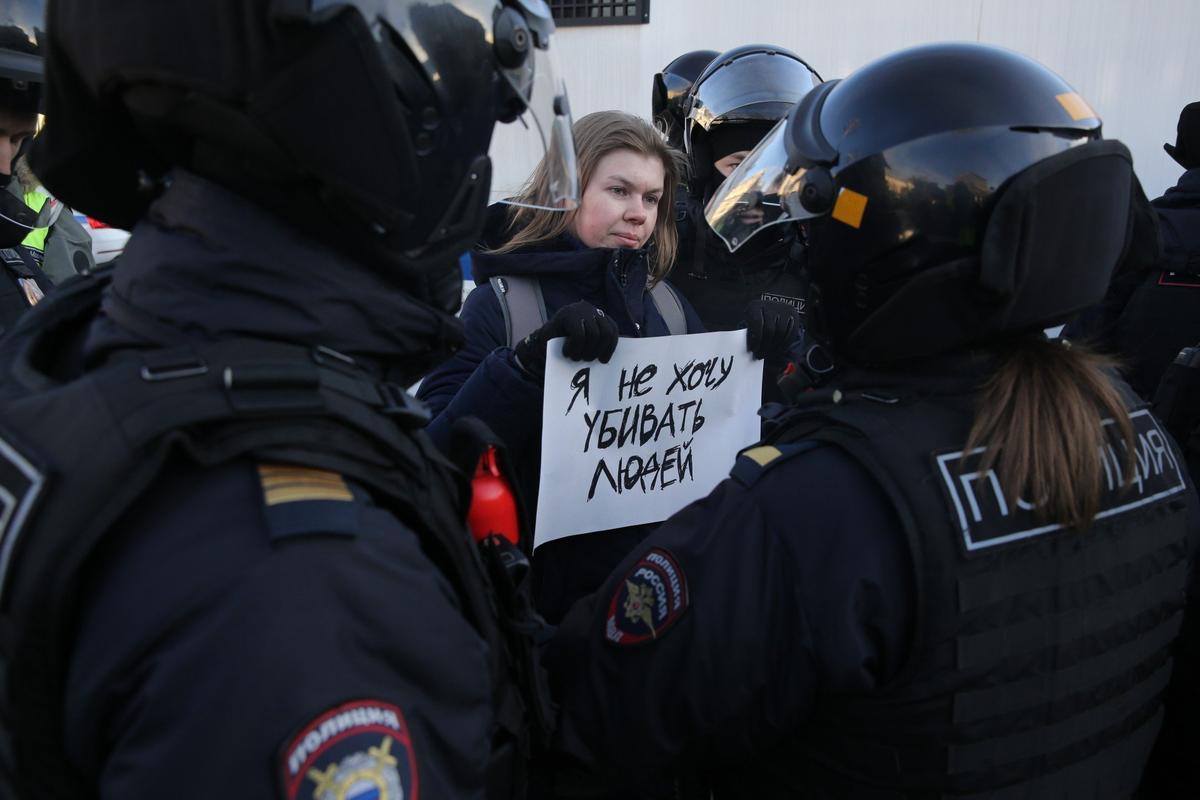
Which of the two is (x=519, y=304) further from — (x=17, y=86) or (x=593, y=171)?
(x=17, y=86)

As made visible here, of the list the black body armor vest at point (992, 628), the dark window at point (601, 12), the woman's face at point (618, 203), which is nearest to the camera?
the black body armor vest at point (992, 628)

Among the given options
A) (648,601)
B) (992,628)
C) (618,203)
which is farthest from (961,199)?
(618,203)

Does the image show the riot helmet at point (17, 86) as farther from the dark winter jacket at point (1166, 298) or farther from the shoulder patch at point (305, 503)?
the dark winter jacket at point (1166, 298)

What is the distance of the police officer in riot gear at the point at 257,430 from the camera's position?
27.4 inches

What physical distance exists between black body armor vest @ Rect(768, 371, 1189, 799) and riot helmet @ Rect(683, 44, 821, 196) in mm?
2174

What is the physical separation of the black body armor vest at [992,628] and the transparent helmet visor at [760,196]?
0.39 metres

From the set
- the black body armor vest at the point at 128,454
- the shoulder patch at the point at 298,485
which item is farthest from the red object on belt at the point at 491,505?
the shoulder patch at the point at 298,485

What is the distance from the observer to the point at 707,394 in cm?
242

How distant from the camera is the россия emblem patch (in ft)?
4.08

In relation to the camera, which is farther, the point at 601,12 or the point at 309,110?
the point at 601,12

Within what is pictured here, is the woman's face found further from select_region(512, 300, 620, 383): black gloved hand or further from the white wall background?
the white wall background

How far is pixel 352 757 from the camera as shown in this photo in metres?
0.70

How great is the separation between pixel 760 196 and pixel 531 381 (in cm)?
69

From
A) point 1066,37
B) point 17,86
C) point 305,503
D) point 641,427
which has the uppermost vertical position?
point 1066,37
